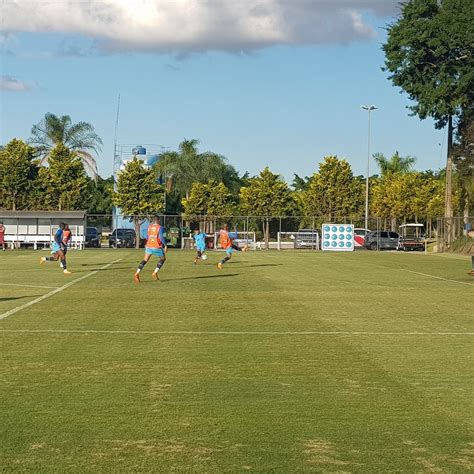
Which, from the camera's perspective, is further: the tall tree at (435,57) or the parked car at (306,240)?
the parked car at (306,240)

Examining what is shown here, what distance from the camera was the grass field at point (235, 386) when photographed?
6.75 m

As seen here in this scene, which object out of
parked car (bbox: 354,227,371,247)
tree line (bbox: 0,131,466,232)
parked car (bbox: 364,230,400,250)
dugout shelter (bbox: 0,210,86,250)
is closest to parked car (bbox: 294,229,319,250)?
parked car (bbox: 354,227,371,247)

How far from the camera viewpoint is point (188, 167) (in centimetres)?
8775

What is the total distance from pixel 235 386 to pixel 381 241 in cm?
6312

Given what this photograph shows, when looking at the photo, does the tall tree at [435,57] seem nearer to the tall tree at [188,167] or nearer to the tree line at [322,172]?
the tree line at [322,172]

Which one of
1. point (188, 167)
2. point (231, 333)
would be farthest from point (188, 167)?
point (231, 333)

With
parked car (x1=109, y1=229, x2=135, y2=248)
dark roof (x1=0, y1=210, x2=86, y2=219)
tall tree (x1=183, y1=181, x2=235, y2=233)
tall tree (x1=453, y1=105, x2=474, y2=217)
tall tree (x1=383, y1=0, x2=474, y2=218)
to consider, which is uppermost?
tall tree (x1=383, y1=0, x2=474, y2=218)

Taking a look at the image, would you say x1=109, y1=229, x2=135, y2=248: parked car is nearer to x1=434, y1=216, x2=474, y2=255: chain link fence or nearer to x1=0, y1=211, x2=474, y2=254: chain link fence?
x1=0, y1=211, x2=474, y2=254: chain link fence

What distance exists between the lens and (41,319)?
16.0 meters

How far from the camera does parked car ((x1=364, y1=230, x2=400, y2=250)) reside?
71.4 metres

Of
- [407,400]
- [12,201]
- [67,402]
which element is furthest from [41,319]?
[12,201]

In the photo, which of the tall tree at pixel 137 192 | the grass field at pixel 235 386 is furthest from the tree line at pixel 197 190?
the grass field at pixel 235 386

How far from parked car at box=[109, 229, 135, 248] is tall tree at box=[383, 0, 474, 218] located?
73.7 ft

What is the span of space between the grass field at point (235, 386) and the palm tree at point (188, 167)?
67.6 metres
